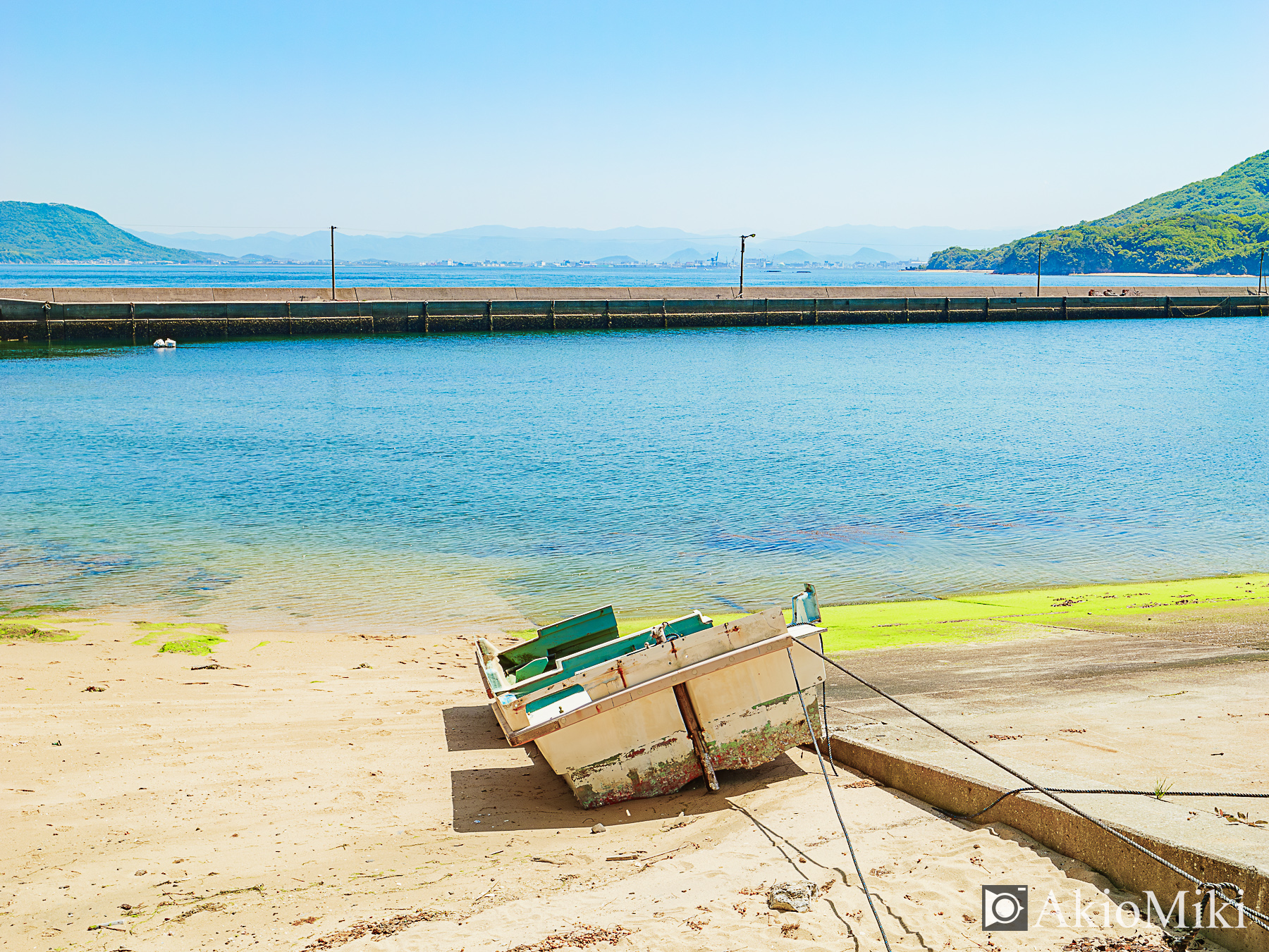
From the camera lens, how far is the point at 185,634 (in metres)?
10.5

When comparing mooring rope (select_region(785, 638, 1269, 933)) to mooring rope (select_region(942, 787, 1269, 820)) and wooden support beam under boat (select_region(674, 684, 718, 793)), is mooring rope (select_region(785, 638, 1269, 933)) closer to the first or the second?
mooring rope (select_region(942, 787, 1269, 820))

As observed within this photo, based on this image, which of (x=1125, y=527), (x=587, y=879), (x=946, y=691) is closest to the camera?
(x=587, y=879)

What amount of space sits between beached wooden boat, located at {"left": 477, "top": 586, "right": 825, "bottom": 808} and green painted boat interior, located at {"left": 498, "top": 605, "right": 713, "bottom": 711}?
0.48ft

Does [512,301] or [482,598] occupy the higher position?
[512,301]

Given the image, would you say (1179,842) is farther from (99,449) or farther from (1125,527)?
(99,449)

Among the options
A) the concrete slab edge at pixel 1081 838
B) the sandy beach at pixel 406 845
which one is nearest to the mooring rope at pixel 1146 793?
the concrete slab edge at pixel 1081 838

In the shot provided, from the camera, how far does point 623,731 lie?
6.00 m

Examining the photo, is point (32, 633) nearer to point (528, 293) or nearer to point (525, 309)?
point (525, 309)

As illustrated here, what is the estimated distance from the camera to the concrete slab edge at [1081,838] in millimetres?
4027

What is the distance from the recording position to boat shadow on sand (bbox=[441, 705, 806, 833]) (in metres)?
5.88

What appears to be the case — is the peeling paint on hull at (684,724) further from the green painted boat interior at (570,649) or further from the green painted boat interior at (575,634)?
the green painted boat interior at (575,634)

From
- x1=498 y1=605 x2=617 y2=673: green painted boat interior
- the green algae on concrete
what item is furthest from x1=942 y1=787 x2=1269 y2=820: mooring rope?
the green algae on concrete

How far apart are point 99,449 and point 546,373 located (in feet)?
76.7

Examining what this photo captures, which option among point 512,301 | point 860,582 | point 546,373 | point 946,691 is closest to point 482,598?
point 860,582
